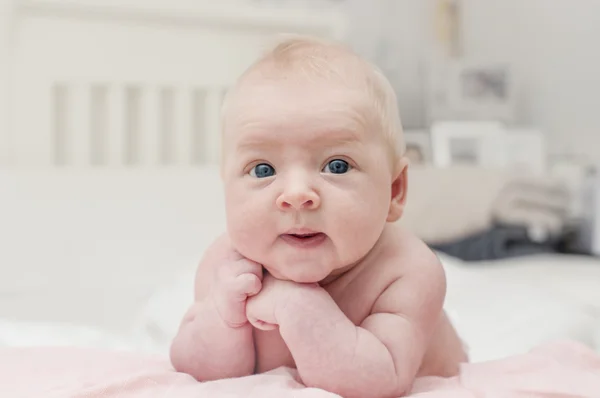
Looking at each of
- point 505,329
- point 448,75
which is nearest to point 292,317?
point 505,329

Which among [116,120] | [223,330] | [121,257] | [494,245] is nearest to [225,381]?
[223,330]

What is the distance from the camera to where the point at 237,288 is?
0.58 meters

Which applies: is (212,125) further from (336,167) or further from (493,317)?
(336,167)

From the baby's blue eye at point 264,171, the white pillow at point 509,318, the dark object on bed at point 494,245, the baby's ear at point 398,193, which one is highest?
the baby's blue eye at point 264,171

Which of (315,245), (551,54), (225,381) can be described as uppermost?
(551,54)

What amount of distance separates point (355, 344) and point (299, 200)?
127 mm

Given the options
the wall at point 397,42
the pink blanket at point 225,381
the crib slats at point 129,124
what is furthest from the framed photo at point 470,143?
the pink blanket at point 225,381

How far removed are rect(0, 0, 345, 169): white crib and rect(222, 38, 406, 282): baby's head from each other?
1123 mm

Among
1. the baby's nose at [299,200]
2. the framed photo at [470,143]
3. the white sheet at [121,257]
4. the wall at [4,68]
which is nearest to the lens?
the baby's nose at [299,200]

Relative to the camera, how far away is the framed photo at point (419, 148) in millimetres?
2055

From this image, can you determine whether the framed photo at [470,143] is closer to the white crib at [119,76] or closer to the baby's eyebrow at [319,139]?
the white crib at [119,76]

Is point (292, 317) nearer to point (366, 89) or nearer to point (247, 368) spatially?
point (247, 368)

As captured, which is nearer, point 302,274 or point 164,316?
point 302,274

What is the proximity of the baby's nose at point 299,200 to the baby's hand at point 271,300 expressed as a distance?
0.24 ft
